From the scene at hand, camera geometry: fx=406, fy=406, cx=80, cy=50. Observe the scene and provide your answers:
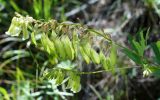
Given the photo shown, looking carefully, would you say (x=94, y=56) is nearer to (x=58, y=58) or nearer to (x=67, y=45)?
(x=67, y=45)

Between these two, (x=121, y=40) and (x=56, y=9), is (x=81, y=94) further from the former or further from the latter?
(x=56, y=9)

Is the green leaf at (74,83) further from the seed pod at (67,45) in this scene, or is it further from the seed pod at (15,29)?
the seed pod at (15,29)

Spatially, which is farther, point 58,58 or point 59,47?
point 58,58

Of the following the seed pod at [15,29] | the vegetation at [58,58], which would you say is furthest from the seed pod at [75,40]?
the seed pod at [15,29]

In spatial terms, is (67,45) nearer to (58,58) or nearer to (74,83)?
(74,83)

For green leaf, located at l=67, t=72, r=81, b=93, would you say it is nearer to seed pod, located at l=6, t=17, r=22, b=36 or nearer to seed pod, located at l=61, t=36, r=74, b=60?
seed pod, located at l=61, t=36, r=74, b=60

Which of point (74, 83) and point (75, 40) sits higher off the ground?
point (75, 40)

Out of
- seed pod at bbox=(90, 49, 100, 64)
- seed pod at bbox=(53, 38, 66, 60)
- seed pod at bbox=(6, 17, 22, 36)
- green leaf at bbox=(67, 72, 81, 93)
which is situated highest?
seed pod at bbox=(6, 17, 22, 36)

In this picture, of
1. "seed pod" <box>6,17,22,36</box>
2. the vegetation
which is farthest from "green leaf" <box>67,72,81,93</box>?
"seed pod" <box>6,17,22,36</box>

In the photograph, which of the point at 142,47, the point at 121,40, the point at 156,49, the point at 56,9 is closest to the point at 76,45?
the point at 142,47

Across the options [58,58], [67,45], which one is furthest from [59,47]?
[58,58]

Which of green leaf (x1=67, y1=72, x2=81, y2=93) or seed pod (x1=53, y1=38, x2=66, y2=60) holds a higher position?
seed pod (x1=53, y1=38, x2=66, y2=60)
